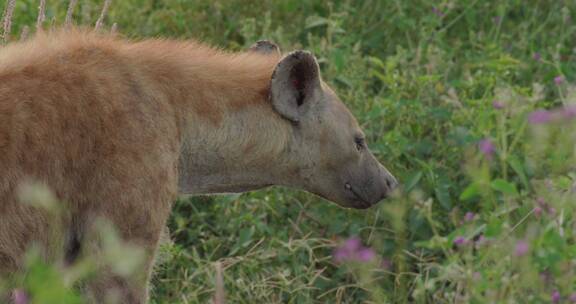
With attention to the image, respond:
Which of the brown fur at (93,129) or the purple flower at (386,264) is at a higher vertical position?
the brown fur at (93,129)

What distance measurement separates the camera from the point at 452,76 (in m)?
7.05

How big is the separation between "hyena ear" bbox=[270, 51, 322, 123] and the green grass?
0.49m

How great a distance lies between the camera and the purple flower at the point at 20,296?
382 centimetres

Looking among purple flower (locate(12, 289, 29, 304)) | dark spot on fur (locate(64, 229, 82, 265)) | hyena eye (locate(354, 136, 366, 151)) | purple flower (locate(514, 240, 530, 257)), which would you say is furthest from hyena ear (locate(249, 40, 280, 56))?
purple flower (locate(514, 240, 530, 257))

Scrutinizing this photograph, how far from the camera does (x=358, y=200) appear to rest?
506 centimetres

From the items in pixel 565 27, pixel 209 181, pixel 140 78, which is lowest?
pixel 565 27

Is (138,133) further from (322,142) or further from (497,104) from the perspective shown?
(497,104)

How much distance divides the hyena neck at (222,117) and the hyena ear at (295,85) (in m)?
0.04

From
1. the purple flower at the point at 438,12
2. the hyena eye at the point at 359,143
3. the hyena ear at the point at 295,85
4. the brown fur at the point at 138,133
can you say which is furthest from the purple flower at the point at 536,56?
the hyena ear at the point at 295,85

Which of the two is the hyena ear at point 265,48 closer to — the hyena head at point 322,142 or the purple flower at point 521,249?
the hyena head at point 322,142

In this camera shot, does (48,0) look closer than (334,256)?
No

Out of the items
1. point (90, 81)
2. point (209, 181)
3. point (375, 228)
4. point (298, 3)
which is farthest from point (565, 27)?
point (90, 81)

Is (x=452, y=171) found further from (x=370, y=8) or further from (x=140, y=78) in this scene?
(x=140, y=78)

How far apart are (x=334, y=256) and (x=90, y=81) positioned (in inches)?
71.2
